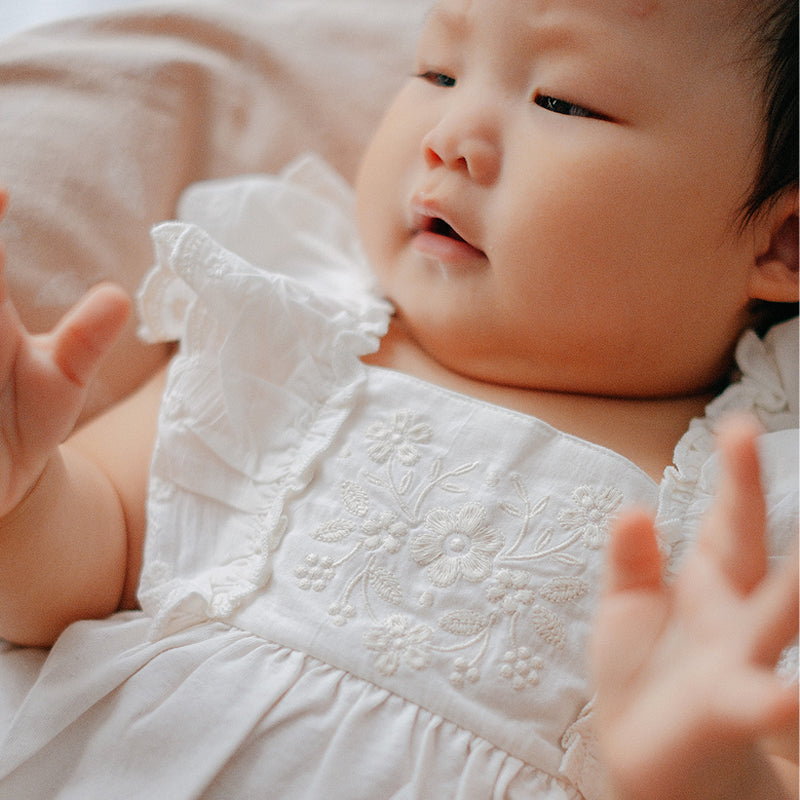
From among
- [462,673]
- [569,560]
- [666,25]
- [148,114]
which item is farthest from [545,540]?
[148,114]

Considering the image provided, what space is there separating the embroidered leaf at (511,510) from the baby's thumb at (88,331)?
376mm

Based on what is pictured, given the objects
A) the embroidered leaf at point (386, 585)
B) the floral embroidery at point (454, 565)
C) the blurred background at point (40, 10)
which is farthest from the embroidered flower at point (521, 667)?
the blurred background at point (40, 10)

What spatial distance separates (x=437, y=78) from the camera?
3.11ft

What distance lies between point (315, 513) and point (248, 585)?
0.09 meters

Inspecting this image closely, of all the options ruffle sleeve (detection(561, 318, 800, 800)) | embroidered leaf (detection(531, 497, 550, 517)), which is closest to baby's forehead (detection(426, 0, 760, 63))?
ruffle sleeve (detection(561, 318, 800, 800))

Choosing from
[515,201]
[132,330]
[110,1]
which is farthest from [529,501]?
[110,1]

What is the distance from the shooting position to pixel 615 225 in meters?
0.79

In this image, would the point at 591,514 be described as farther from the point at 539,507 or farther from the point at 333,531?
the point at 333,531

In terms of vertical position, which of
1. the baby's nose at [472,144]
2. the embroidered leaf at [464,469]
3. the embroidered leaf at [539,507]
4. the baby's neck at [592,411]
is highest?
the baby's nose at [472,144]

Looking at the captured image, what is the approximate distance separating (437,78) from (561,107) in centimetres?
19

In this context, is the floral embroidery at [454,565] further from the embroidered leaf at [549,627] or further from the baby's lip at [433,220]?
the baby's lip at [433,220]

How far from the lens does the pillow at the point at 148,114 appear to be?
3.36ft

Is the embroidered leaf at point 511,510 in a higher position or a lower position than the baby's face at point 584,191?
lower

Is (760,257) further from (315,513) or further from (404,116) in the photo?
(315,513)
